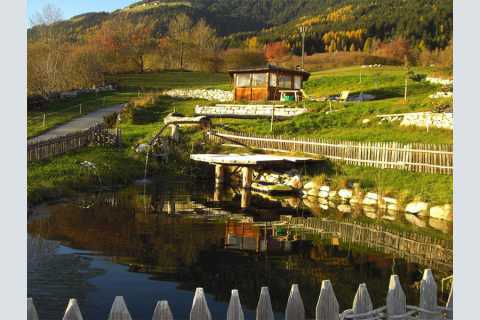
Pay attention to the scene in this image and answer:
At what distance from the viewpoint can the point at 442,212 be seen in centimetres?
1931

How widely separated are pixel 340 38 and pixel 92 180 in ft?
318

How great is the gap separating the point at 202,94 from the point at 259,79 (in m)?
7.95

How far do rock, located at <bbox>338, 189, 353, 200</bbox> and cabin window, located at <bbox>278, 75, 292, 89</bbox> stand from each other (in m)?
23.8

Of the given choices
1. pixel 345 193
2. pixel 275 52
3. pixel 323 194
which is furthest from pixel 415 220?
pixel 275 52

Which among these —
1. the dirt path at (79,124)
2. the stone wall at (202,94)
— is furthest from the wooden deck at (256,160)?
→ the stone wall at (202,94)

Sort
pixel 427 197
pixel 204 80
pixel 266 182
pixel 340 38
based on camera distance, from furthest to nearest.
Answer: pixel 340 38 < pixel 204 80 < pixel 266 182 < pixel 427 197

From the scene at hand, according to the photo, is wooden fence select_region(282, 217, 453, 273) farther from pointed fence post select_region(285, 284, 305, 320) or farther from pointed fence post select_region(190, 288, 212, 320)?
pointed fence post select_region(190, 288, 212, 320)

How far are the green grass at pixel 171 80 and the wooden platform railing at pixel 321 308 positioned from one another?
5139 centimetres

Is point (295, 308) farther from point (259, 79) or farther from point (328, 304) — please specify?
point (259, 79)

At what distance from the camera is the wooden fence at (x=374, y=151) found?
21.9m

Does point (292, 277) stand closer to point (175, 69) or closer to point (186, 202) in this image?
point (186, 202)

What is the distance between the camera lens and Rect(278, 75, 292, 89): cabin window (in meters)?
45.7

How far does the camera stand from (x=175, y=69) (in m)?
76.3

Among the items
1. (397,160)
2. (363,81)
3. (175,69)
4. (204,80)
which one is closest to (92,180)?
(397,160)
